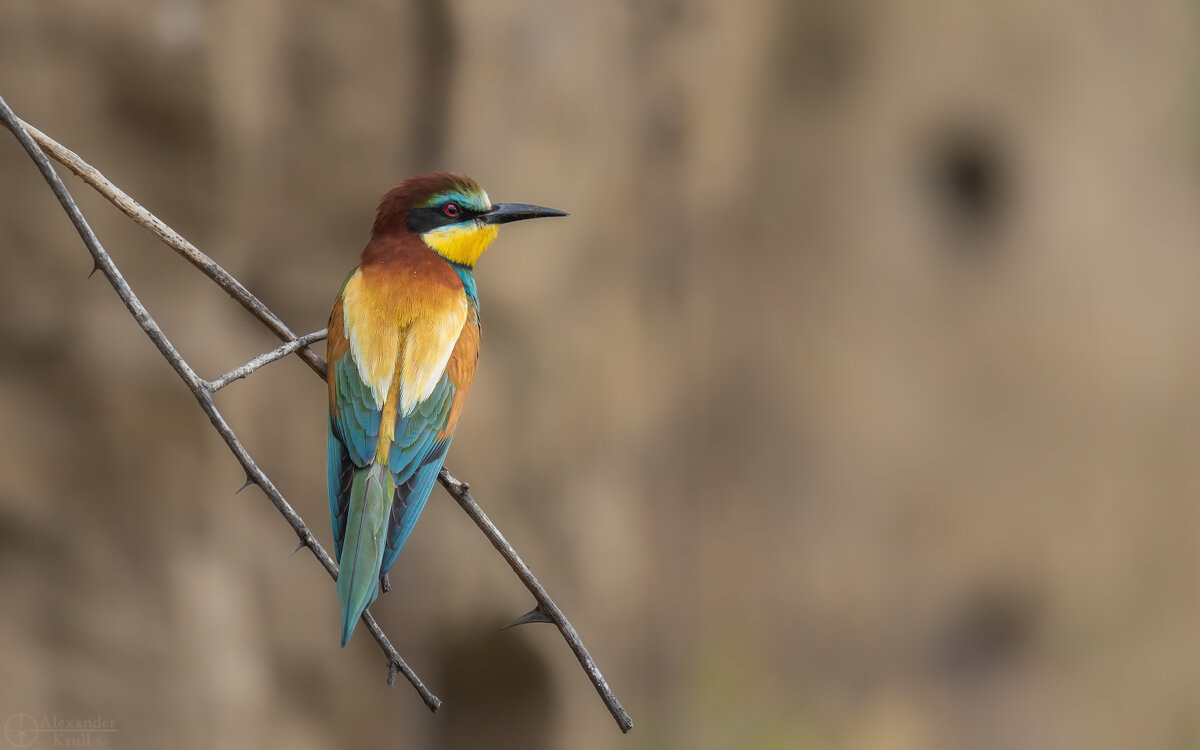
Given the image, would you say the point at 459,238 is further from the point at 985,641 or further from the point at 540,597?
the point at 985,641

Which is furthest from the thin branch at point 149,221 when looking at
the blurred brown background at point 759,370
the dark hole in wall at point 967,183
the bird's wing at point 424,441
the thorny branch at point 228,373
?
the dark hole in wall at point 967,183

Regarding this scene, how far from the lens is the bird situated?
87 cm

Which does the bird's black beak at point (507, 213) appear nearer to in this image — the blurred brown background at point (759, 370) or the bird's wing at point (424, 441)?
the bird's wing at point (424, 441)

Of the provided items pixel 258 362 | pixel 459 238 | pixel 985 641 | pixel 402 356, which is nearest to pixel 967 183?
pixel 985 641

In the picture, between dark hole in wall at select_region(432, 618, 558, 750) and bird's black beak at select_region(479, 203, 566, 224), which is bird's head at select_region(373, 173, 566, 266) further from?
dark hole in wall at select_region(432, 618, 558, 750)

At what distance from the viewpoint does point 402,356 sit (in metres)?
0.95

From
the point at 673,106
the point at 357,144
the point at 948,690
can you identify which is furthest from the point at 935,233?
the point at 357,144

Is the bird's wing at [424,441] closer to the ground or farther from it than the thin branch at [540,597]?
farther from it

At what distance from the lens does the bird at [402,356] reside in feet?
2.86

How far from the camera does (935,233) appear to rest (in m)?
2.31

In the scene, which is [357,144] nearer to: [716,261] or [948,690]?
[716,261]

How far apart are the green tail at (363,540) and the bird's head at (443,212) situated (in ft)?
0.83

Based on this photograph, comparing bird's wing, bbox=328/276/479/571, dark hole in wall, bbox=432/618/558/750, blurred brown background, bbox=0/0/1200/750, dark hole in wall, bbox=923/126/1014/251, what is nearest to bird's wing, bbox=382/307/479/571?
bird's wing, bbox=328/276/479/571

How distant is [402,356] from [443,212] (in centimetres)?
16
